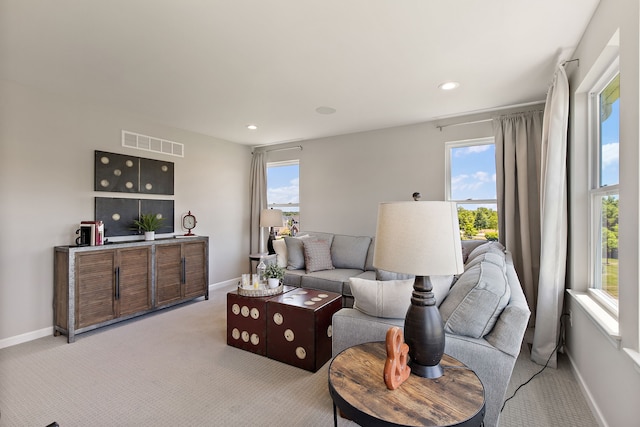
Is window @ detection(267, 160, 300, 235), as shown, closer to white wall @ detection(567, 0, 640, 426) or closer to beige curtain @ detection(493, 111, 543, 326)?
beige curtain @ detection(493, 111, 543, 326)

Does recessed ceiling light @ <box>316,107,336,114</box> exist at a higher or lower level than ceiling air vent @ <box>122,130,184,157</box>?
higher

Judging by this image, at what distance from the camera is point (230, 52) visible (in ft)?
7.59

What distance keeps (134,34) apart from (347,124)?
2.67 metres

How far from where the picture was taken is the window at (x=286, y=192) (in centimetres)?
529

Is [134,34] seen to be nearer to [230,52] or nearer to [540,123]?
[230,52]

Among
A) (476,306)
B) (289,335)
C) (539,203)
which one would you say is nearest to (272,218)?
(289,335)

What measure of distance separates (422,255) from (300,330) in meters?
1.55

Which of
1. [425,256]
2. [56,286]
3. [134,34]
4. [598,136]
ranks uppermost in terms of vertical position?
[134,34]

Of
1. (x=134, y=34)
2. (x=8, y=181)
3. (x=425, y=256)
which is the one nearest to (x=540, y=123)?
(x=425, y=256)

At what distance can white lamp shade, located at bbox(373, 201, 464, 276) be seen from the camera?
4.05 ft

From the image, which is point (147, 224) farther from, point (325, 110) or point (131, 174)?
point (325, 110)

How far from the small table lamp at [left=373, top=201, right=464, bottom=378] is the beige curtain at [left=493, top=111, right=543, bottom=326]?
255 centimetres

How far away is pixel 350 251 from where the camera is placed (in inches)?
162

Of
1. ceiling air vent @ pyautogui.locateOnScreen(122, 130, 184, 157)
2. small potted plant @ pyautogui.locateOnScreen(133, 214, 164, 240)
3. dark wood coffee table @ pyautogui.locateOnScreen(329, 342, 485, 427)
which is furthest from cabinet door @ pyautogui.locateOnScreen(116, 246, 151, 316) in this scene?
dark wood coffee table @ pyautogui.locateOnScreen(329, 342, 485, 427)
